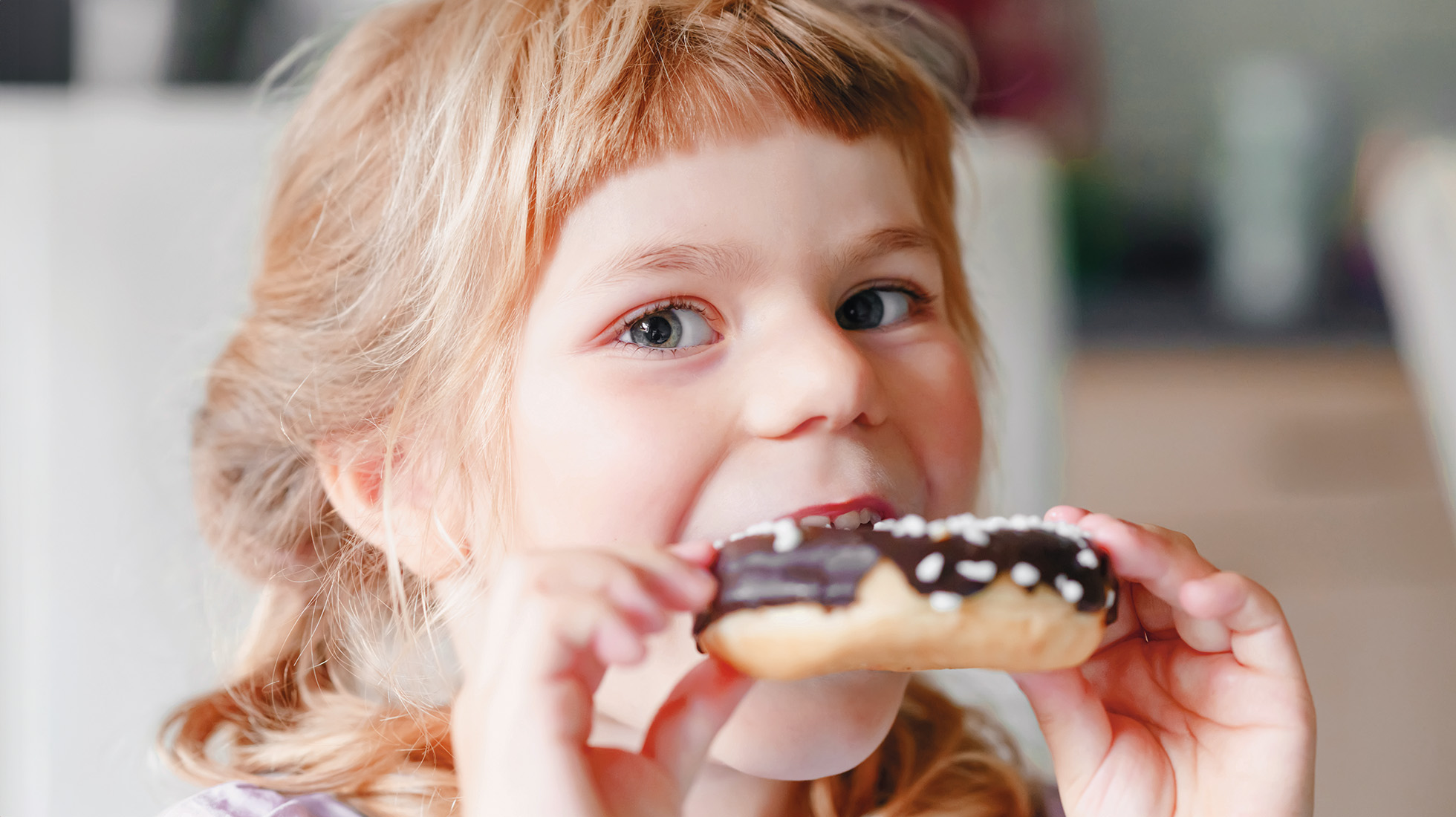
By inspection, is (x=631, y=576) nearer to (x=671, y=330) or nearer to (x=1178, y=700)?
(x=671, y=330)

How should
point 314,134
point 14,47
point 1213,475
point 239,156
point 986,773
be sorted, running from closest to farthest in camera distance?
point 314,134 < point 986,773 < point 239,156 < point 14,47 < point 1213,475

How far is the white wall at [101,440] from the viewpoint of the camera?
130cm

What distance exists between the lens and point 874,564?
0.70 m

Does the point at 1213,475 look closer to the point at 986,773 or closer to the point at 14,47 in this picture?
the point at 986,773

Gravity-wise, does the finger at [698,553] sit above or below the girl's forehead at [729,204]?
below

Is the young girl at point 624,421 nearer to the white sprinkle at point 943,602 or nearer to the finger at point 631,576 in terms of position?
the finger at point 631,576

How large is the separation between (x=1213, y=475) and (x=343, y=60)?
183cm

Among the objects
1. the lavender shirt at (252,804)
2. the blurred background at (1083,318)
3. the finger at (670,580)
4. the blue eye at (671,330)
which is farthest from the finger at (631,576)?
the blurred background at (1083,318)

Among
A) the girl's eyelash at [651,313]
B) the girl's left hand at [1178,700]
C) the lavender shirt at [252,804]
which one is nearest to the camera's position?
the girl's left hand at [1178,700]

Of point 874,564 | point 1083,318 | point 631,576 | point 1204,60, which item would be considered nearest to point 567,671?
point 631,576

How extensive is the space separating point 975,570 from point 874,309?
0.37m

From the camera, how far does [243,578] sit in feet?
4.12

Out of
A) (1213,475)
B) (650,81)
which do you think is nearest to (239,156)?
(650,81)

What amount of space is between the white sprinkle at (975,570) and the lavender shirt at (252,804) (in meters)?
0.65
